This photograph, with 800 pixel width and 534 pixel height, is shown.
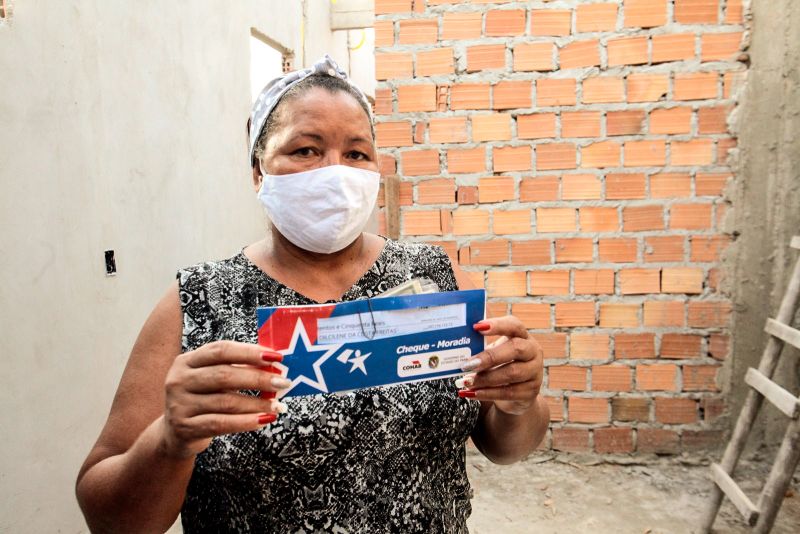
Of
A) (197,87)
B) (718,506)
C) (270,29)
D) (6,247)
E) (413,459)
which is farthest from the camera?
(270,29)

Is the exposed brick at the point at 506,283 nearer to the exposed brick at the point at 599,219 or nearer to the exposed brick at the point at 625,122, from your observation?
the exposed brick at the point at 599,219

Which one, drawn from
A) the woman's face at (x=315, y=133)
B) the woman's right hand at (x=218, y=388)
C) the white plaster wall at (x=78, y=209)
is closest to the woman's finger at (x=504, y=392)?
the woman's right hand at (x=218, y=388)

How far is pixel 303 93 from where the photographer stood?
1.38 metres

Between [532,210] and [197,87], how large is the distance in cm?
255

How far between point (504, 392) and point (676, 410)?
270 centimetres

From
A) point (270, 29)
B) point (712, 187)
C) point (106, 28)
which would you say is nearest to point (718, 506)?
point (712, 187)

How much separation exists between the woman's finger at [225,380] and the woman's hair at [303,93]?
672 mm

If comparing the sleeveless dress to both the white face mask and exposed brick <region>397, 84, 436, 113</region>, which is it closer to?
the white face mask

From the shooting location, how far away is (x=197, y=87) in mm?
4277

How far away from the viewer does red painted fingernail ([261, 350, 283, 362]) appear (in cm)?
94

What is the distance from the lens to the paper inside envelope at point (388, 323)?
1.01 m

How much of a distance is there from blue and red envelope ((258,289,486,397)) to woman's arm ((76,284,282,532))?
6cm

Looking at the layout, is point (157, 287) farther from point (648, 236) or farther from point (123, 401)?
point (648, 236)

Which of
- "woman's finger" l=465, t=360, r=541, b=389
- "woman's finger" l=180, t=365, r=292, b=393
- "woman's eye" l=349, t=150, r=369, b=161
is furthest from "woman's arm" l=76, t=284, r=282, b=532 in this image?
"woman's eye" l=349, t=150, r=369, b=161
